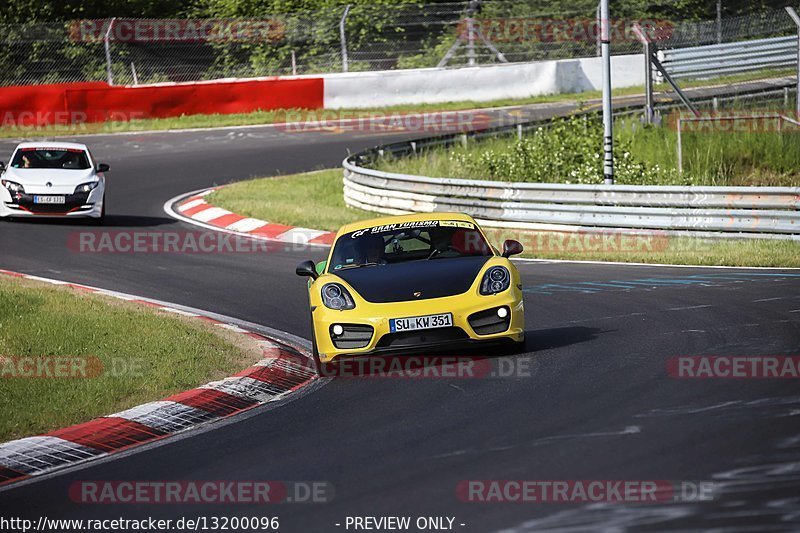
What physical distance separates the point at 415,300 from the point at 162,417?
83.5 inches

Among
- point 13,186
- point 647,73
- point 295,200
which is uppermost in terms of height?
point 647,73

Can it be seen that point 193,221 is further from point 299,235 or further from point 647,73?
point 647,73

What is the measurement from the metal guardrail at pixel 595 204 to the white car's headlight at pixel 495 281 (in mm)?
7941

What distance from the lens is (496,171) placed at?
23.8 m

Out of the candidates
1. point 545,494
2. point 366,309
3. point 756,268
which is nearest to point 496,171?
point 756,268

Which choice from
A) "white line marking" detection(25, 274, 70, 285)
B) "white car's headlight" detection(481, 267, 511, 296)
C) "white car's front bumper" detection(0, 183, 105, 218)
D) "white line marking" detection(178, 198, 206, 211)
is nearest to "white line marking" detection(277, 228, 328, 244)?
"white car's front bumper" detection(0, 183, 105, 218)

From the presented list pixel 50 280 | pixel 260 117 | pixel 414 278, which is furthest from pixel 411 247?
pixel 260 117

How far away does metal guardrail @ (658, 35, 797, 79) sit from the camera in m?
28.9

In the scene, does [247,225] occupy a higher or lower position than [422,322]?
lower

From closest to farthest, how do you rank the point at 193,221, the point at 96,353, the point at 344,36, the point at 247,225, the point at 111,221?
1. the point at 96,353
2. the point at 247,225
3. the point at 111,221
4. the point at 193,221
5. the point at 344,36

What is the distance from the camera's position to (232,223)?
22000 millimetres

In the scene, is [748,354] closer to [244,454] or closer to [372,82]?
[244,454]

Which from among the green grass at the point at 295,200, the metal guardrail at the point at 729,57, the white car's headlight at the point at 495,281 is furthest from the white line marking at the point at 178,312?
the metal guardrail at the point at 729,57

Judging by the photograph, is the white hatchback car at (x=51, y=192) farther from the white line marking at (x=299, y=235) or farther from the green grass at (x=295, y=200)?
the white line marking at (x=299, y=235)
